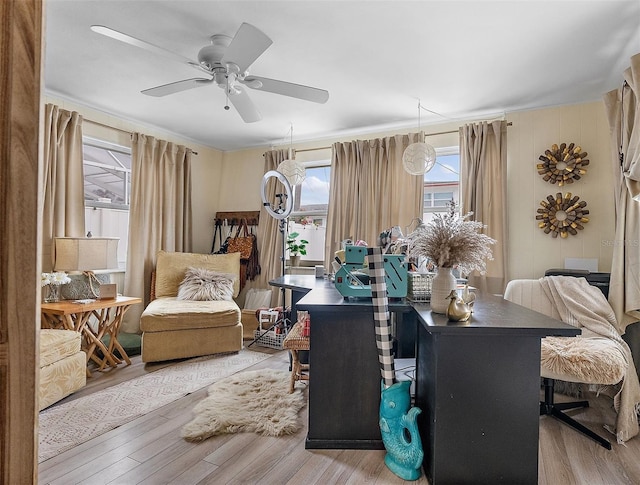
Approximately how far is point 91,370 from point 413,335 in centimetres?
269

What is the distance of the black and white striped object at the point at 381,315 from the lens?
68.4 inches

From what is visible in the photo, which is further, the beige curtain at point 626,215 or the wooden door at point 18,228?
the beige curtain at point 626,215

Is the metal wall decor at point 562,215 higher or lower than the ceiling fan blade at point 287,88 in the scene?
lower

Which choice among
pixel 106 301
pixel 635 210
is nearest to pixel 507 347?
pixel 635 210

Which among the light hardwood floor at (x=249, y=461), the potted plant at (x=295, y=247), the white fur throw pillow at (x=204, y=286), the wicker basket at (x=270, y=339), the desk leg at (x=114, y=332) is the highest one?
the potted plant at (x=295, y=247)

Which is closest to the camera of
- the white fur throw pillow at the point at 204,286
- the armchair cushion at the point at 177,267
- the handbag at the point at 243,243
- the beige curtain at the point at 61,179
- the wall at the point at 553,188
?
the wall at the point at 553,188

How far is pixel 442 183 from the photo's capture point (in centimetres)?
394

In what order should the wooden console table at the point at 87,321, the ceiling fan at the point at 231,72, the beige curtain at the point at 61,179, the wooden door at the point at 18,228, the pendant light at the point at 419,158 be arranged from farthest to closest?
the pendant light at the point at 419,158
the beige curtain at the point at 61,179
the wooden console table at the point at 87,321
the ceiling fan at the point at 231,72
the wooden door at the point at 18,228

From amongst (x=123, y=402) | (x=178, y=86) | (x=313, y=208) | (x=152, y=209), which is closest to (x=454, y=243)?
(x=178, y=86)

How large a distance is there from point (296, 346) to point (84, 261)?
1.96 meters

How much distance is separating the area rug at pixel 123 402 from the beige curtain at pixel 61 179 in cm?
149

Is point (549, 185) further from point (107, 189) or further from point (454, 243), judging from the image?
point (107, 189)

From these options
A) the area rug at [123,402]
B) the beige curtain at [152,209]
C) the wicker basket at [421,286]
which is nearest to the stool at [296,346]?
Answer: the area rug at [123,402]

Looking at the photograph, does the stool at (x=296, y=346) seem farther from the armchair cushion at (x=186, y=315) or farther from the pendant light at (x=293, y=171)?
the pendant light at (x=293, y=171)
